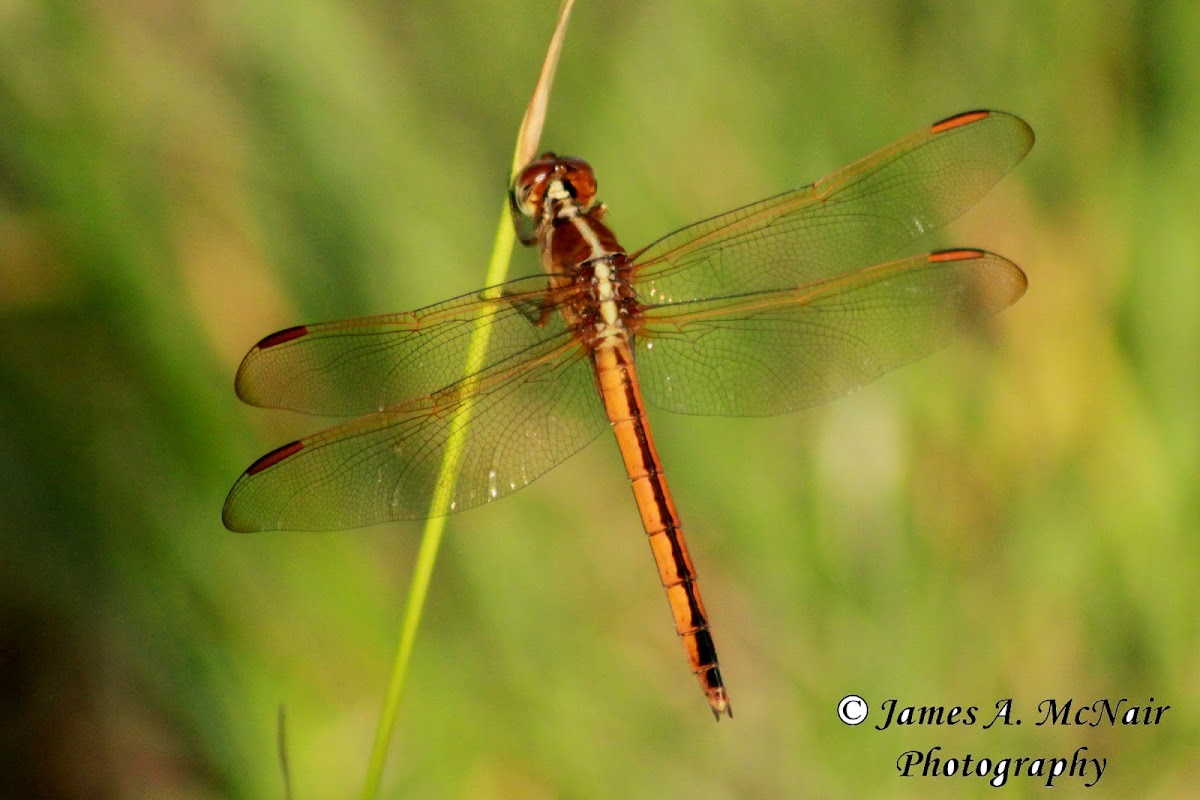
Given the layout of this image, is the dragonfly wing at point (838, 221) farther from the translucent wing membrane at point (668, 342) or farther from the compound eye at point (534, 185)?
the compound eye at point (534, 185)

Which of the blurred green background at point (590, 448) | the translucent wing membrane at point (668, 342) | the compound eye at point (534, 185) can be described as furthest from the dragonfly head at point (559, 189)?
the blurred green background at point (590, 448)

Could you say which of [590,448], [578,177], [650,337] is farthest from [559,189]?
[590,448]

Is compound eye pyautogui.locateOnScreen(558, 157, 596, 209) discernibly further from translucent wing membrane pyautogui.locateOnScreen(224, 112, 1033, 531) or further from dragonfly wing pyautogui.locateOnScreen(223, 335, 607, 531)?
dragonfly wing pyautogui.locateOnScreen(223, 335, 607, 531)

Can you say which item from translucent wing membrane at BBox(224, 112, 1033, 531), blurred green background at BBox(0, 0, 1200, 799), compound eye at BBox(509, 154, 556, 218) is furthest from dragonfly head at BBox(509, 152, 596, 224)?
blurred green background at BBox(0, 0, 1200, 799)

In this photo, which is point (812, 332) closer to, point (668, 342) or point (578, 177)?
point (668, 342)

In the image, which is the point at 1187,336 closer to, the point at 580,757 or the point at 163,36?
the point at 580,757

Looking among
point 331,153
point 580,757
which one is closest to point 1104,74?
point 331,153
